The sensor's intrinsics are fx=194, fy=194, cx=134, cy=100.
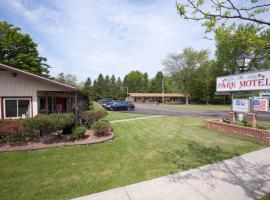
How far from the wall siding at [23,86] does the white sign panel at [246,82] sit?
397 inches

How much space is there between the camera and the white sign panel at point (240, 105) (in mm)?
11540

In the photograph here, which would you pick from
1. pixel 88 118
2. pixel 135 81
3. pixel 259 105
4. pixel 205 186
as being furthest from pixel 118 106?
pixel 135 81

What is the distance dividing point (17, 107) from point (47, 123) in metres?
3.49

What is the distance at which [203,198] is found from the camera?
13.9 ft

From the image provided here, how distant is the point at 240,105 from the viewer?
11.9m

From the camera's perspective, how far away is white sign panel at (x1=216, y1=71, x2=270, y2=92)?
1012 cm

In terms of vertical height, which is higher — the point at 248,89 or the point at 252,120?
the point at 248,89

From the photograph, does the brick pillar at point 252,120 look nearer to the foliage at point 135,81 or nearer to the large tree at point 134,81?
the large tree at point 134,81

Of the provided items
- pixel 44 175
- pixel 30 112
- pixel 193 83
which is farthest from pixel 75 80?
pixel 44 175

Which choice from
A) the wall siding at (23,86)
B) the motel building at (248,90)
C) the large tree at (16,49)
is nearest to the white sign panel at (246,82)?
the motel building at (248,90)

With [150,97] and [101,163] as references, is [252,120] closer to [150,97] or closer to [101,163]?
[101,163]

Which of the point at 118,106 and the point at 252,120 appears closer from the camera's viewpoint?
the point at 252,120

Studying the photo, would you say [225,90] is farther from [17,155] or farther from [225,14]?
[17,155]

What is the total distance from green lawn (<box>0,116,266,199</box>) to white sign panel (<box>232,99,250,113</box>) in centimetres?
275
